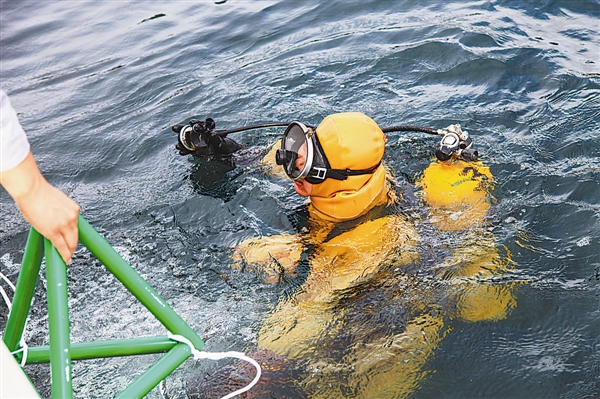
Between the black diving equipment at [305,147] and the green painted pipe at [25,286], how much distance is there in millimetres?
1832

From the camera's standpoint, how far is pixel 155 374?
5.80 ft

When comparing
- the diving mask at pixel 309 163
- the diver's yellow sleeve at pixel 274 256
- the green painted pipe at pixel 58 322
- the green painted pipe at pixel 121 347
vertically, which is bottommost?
the diver's yellow sleeve at pixel 274 256

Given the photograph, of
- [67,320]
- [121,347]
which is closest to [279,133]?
[121,347]

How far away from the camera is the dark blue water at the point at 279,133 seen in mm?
3145

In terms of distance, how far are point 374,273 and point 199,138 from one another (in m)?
1.76

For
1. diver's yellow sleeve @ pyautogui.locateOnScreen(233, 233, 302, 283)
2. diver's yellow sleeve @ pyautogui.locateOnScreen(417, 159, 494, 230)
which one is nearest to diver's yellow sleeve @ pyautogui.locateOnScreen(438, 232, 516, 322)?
diver's yellow sleeve @ pyautogui.locateOnScreen(417, 159, 494, 230)

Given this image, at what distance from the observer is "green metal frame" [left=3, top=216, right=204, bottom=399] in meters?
1.60

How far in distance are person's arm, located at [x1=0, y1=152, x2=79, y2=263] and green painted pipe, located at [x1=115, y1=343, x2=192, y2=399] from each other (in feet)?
1.42

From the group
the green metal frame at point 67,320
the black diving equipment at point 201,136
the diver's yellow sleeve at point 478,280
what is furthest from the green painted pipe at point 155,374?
the black diving equipment at point 201,136

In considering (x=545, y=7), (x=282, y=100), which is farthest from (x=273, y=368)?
(x=545, y=7)

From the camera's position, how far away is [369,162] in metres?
3.45

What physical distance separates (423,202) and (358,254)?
25.9 inches

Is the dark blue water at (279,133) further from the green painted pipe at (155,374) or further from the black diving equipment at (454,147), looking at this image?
the green painted pipe at (155,374)

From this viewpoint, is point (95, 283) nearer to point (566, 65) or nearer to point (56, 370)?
point (56, 370)
